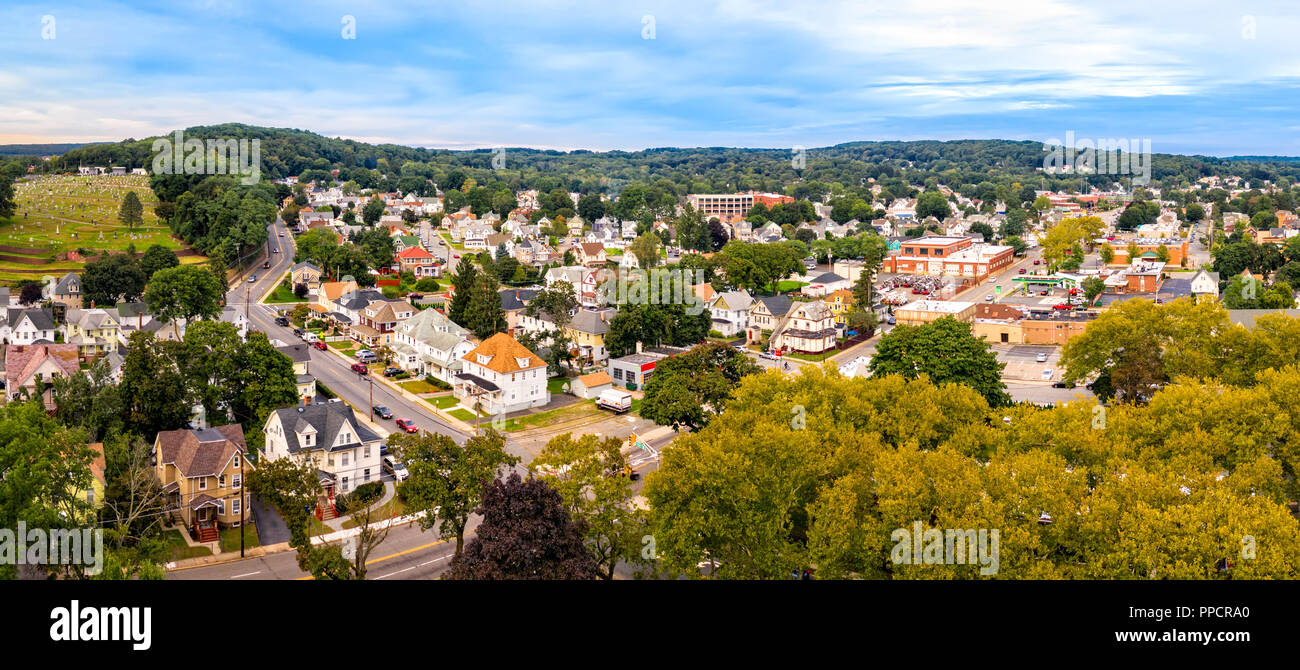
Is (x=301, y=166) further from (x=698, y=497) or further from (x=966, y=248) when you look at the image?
(x=698, y=497)

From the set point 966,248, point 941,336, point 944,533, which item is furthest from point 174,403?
point 966,248

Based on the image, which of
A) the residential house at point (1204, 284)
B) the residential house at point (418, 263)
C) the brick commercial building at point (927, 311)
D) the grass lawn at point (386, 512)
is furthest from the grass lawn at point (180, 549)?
the residential house at point (1204, 284)

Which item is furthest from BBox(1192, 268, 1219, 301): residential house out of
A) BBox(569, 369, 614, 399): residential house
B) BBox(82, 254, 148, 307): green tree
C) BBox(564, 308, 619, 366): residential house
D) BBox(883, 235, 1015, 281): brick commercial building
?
BBox(82, 254, 148, 307): green tree

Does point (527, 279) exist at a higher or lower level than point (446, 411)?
higher

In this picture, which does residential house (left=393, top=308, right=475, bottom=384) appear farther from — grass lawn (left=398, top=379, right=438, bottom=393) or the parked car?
the parked car

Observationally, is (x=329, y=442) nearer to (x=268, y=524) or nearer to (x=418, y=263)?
(x=268, y=524)
